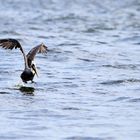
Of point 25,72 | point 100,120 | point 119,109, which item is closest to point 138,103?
point 119,109

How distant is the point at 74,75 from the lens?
669 inches

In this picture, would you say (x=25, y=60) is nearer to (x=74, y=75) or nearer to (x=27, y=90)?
(x=27, y=90)

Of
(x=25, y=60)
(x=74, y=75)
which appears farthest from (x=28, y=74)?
(x=74, y=75)

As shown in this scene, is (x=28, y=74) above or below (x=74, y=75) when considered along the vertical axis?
above

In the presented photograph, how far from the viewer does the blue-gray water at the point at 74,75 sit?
38.9 feet

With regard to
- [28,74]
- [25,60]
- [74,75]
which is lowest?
[74,75]

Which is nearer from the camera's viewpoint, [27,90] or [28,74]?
[28,74]

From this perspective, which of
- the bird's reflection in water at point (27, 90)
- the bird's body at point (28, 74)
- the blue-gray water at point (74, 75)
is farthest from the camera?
the bird's body at point (28, 74)

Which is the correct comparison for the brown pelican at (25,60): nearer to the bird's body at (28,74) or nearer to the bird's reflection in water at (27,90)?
the bird's body at (28,74)

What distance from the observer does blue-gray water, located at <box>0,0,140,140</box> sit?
1186 cm

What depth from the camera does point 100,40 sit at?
23.1m

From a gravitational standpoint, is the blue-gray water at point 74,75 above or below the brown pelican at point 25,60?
below

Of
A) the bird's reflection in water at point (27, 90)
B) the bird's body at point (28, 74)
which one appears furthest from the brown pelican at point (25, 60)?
the bird's reflection in water at point (27, 90)

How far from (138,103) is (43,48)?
117 inches
